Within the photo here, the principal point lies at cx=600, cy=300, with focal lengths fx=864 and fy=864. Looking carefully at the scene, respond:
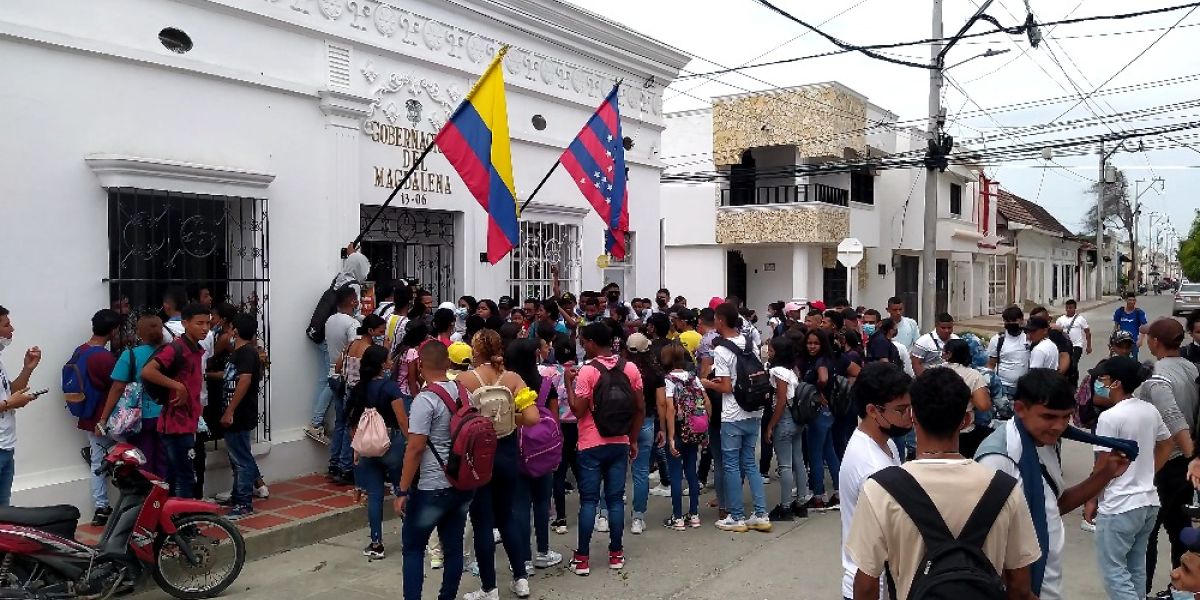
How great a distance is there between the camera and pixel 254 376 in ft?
21.9

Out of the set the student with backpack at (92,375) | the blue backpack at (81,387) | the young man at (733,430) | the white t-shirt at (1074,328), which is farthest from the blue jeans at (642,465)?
the white t-shirt at (1074,328)

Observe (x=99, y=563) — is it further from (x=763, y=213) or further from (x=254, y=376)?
(x=763, y=213)

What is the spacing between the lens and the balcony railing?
81.2 ft

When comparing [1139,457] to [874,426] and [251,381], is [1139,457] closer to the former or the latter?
[874,426]

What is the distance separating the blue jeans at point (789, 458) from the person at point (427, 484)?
3137 millimetres

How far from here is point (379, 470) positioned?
6.15m

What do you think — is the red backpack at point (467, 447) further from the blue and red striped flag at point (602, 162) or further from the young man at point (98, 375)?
the blue and red striped flag at point (602, 162)

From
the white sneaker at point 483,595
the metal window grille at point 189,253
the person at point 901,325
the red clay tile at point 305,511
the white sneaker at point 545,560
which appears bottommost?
the white sneaker at point 545,560

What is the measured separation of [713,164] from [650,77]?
502 inches

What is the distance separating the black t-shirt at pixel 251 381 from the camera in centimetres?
665

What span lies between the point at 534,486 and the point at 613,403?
791 mm

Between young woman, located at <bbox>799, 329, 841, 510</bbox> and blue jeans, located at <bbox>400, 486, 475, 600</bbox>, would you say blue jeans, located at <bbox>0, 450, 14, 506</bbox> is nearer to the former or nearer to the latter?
blue jeans, located at <bbox>400, 486, 475, 600</bbox>

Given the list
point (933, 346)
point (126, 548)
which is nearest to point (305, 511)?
point (126, 548)

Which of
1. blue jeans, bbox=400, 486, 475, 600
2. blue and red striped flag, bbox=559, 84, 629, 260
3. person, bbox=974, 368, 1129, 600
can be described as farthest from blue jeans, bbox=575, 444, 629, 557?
blue and red striped flag, bbox=559, 84, 629, 260
